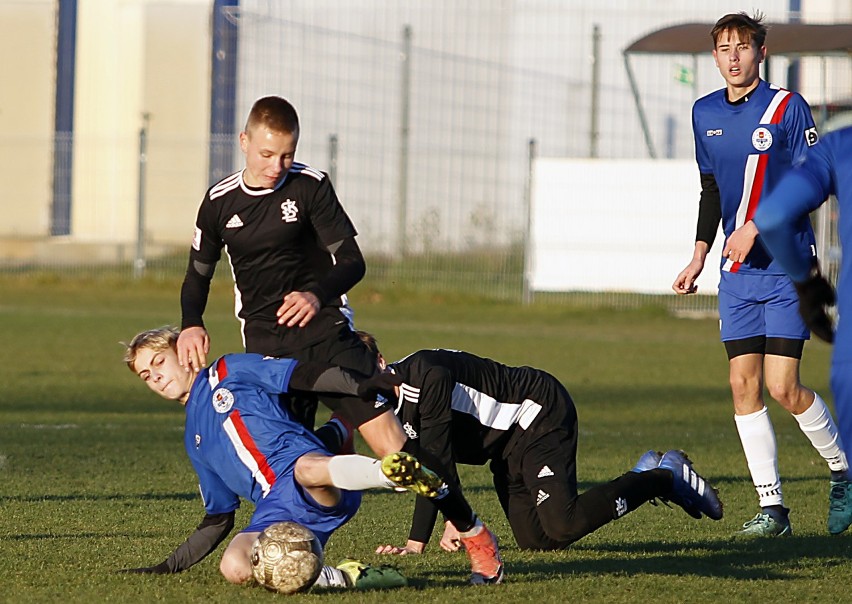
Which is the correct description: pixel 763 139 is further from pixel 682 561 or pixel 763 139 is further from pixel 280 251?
pixel 280 251

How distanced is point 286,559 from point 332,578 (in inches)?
11.7

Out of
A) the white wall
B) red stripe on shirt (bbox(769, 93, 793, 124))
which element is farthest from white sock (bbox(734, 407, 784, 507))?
the white wall

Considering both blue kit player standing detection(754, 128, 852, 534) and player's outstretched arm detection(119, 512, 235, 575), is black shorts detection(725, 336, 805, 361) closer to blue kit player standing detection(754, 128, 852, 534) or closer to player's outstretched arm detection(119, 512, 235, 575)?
blue kit player standing detection(754, 128, 852, 534)

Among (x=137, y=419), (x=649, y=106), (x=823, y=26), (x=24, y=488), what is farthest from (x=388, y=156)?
(x=24, y=488)

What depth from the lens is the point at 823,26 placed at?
1831 cm

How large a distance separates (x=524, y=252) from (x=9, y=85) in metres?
11.5

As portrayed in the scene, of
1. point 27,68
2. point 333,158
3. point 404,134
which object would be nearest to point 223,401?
point 333,158

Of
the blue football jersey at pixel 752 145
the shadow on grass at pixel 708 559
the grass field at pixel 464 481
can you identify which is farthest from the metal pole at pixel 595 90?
the shadow on grass at pixel 708 559

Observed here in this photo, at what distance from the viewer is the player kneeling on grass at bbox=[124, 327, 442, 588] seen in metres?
5.15

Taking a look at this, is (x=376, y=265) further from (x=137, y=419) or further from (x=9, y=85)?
(x=137, y=419)

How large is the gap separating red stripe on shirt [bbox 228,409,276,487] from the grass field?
1.36 ft

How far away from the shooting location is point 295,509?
5.14 m

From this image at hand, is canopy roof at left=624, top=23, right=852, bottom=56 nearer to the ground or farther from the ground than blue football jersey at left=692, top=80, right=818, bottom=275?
farther from the ground

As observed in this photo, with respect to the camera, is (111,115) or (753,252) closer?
(753,252)
